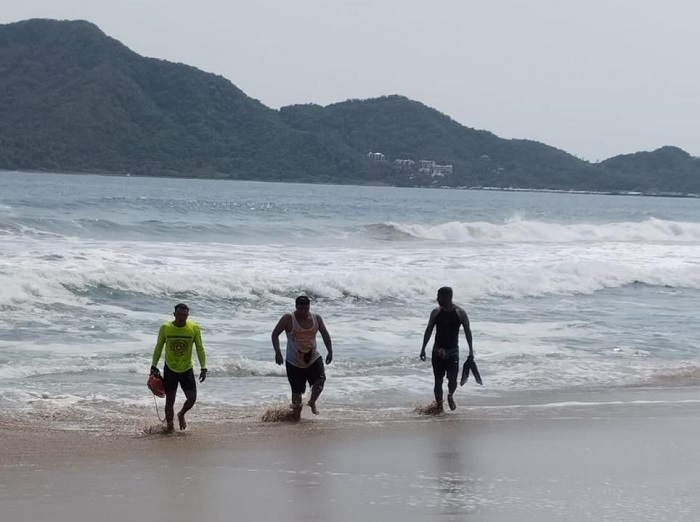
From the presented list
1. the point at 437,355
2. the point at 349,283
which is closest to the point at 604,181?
the point at 349,283

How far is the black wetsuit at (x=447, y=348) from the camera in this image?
11.9 metres

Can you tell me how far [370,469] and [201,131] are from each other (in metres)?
145

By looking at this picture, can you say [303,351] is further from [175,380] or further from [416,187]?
[416,187]

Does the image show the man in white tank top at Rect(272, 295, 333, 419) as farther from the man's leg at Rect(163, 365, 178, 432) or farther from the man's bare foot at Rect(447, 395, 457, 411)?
the man's bare foot at Rect(447, 395, 457, 411)

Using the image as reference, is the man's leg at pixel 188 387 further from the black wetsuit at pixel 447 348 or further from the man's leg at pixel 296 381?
the black wetsuit at pixel 447 348

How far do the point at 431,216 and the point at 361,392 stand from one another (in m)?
64.8

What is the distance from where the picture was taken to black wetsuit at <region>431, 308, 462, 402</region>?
11.9 meters

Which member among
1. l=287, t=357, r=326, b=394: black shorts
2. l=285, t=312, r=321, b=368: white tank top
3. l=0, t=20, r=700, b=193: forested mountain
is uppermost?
l=0, t=20, r=700, b=193: forested mountain

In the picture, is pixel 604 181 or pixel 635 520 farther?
pixel 604 181

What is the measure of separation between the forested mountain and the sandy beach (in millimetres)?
126641

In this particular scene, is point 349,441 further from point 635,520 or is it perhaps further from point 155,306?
point 155,306

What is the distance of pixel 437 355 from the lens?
12.0m

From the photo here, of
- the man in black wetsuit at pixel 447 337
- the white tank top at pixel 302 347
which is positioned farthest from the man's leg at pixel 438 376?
the white tank top at pixel 302 347

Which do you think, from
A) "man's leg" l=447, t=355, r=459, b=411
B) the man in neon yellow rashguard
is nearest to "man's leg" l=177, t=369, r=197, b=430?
the man in neon yellow rashguard
